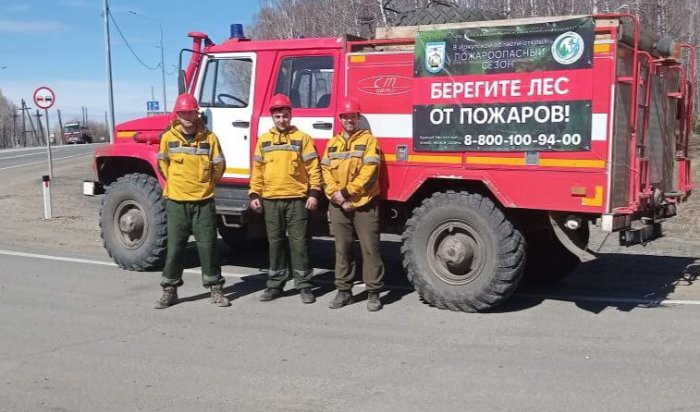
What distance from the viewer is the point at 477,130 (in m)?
6.20

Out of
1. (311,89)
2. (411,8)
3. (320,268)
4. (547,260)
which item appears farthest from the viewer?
(411,8)

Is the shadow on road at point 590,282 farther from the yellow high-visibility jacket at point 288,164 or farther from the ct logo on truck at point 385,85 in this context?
the ct logo on truck at point 385,85

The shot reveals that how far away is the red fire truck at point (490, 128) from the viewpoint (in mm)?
5719

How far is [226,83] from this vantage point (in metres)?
7.62

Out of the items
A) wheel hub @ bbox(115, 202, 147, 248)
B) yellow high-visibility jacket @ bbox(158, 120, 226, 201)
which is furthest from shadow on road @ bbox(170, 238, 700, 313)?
yellow high-visibility jacket @ bbox(158, 120, 226, 201)

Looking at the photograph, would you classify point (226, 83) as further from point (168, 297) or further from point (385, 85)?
point (168, 297)

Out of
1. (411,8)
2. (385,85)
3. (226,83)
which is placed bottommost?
(385,85)

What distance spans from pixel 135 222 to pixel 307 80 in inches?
106

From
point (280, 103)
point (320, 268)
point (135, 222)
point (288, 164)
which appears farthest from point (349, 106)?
point (135, 222)

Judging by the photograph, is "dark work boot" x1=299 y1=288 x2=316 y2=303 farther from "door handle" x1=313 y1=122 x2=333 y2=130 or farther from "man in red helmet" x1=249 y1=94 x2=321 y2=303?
"door handle" x1=313 y1=122 x2=333 y2=130

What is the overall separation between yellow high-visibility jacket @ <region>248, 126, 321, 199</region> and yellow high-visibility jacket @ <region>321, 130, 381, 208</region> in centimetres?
22

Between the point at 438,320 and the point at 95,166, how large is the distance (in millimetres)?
4755

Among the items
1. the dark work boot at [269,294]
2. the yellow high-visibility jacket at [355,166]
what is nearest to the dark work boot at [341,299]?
the dark work boot at [269,294]

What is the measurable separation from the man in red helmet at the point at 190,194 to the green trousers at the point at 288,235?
0.53 m
